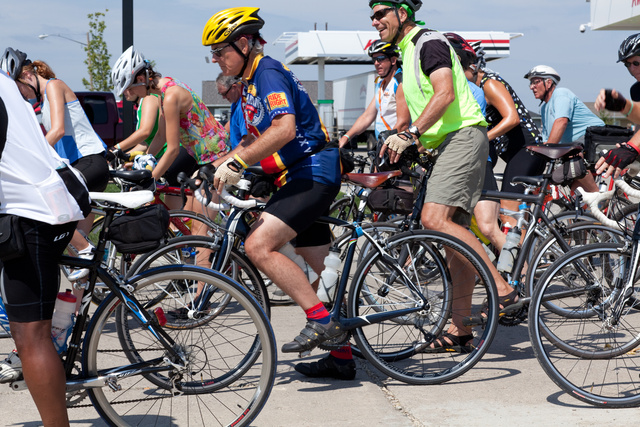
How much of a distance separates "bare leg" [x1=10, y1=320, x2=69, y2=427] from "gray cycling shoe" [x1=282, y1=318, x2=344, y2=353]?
1.33 meters

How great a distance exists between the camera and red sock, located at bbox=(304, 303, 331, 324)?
3988 mm

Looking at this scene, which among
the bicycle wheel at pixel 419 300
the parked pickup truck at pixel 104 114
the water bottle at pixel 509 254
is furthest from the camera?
the parked pickup truck at pixel 104 114

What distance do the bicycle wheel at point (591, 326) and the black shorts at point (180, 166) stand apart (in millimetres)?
3498

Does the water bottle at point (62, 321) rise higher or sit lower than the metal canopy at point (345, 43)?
lower

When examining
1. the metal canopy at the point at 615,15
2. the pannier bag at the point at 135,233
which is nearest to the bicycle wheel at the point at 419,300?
the pannier bag at the point at 135,233

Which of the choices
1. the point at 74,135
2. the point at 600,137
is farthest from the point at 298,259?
the point at 600,137

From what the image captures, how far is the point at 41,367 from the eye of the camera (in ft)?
9.55

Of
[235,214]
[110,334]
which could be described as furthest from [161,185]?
[110,334]

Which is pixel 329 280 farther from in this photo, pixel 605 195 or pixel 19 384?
pixel 19 384

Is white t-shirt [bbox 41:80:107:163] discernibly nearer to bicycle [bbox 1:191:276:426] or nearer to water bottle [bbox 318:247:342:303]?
bicycle [bbox 1:191:276:426]

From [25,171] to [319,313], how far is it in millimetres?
1739

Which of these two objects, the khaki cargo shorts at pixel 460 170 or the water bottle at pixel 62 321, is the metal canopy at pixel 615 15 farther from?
A: the water bottle at pixel 62 321

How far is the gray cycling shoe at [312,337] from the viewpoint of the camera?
13.0ft

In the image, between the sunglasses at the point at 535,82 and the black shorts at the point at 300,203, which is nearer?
the black shorts at the point at 300,203
